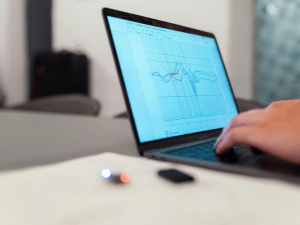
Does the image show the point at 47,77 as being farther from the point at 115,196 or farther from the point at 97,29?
the point at 115,196

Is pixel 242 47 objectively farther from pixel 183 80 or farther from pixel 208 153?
pixel 208 153

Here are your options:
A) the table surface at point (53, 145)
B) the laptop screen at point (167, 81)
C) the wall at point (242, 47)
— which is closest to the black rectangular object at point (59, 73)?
the wall at point (242, 47)

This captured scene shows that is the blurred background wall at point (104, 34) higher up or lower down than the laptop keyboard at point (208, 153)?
higher up

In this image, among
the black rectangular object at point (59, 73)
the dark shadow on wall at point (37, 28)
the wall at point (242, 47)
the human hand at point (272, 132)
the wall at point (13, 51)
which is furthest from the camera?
the dark shadow on wall at point (37, 28)

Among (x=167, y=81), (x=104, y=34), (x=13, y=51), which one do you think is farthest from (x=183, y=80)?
(x=13, y=51)

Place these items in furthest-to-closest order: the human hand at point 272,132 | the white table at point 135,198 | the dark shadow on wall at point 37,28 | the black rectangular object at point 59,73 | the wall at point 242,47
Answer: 1. the dark shadow on wall at point 37,28
2. the black rectangular object at point 59,73
3. the wall at point 242,47
4. the human hand at point 272,132
5. the white table at point 135,198

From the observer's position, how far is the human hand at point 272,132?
0.34m

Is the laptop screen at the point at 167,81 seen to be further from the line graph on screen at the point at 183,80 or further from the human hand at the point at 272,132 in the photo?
the human hand at the point at 272,132

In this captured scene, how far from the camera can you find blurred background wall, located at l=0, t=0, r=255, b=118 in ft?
7.66

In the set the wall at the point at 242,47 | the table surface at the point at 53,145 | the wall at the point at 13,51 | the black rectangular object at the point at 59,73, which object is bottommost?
the table surface at the point at 53,145

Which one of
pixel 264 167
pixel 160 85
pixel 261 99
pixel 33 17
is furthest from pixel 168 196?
pixel 33 17

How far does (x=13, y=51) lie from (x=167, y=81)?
3448 millimetres

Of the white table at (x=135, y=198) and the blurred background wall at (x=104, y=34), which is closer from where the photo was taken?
the white table at (x=135, y=198)

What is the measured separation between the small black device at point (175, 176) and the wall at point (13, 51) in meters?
3.59
